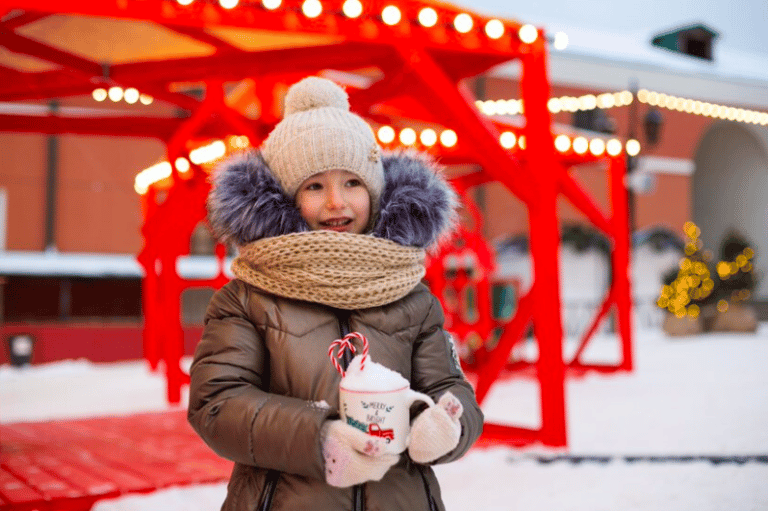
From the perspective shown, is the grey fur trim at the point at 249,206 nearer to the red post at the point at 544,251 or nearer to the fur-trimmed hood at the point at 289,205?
the fur-trimmed hood at the point at 289,205

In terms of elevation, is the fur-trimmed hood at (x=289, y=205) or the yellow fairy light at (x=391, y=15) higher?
the yellow fairy light at (x=391, y=15)

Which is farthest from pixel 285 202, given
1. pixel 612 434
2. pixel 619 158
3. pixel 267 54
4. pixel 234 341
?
pixel 619 158

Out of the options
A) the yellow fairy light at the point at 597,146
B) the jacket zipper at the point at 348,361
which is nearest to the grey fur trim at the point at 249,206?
the jacket zipper at the point at 348,361

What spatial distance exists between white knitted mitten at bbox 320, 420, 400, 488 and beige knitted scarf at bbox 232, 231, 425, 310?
0.37 m

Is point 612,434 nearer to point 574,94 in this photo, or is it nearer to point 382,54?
point 382,54

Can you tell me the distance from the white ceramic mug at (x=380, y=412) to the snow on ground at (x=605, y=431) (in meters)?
1.96

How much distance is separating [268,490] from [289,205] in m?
0.67

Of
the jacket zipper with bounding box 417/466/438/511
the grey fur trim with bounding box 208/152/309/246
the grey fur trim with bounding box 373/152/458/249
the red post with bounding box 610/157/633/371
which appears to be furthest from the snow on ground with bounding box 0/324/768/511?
the grey fur trim with bounding box 208/152/309/246

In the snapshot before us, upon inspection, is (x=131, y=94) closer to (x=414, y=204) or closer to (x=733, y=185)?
(x=414, y=204)

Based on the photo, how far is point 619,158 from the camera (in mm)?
8102

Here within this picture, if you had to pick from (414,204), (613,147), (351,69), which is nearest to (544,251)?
(351,69)

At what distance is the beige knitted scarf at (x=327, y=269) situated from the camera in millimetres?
1700

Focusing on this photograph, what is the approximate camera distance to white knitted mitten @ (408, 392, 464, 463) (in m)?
1.44

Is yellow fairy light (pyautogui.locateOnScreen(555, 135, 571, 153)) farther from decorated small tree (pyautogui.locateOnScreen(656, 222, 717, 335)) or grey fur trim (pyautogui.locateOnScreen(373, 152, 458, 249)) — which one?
decorated small tree (pyautogui.locateOnScreen(656, 222, 717, 335))
